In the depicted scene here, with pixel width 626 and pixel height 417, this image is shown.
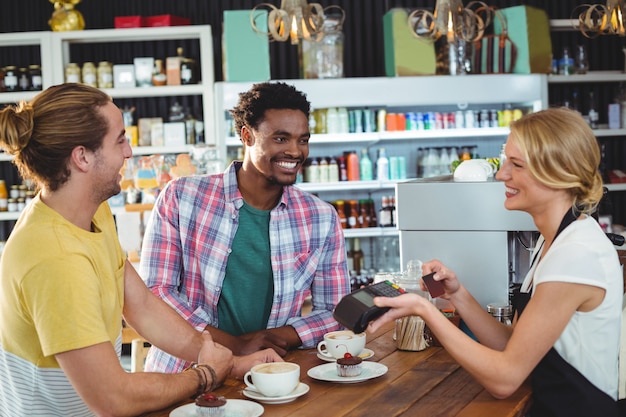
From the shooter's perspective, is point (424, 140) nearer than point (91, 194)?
No

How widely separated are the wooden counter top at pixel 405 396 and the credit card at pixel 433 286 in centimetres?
20

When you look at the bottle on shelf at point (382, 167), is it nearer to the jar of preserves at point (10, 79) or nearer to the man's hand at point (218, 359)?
the jar of preserves at point (10, 79)

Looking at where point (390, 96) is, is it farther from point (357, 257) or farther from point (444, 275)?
point (444, 275)

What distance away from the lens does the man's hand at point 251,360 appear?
6.88 ft

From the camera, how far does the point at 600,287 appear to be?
1824mm

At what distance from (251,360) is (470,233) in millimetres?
1141

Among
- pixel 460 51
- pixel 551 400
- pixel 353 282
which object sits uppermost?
pixel 460 51

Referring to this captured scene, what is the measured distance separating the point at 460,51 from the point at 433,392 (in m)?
A: 4.85

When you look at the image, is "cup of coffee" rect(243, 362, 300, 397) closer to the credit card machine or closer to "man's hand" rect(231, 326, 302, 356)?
the credit card machine

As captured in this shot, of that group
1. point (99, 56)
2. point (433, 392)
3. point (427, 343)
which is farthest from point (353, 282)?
point (433, 392)

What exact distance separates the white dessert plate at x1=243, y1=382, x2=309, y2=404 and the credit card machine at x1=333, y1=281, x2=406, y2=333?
0.19 m

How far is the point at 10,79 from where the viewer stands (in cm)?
646

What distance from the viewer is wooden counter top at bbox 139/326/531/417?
1.79m

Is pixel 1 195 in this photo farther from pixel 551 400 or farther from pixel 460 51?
pixel 551 400
